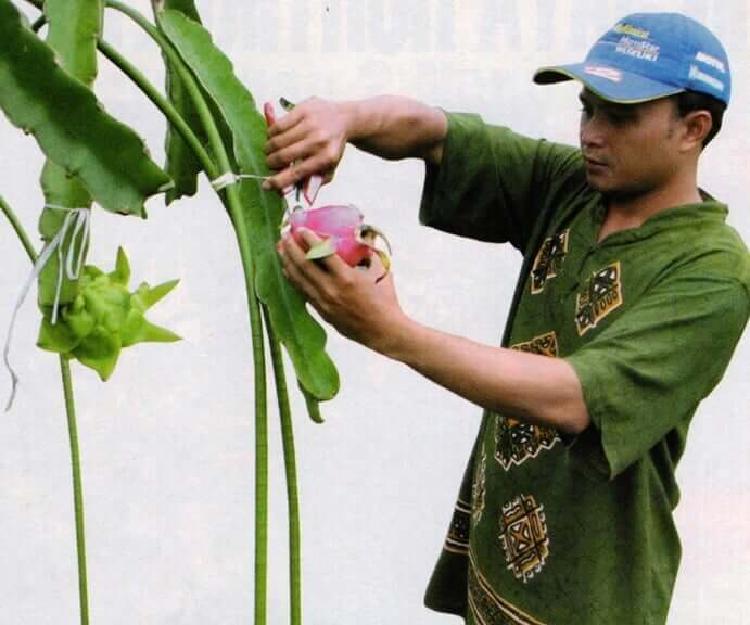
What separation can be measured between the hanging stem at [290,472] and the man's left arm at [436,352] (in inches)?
2.1

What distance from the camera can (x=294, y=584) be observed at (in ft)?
4.01

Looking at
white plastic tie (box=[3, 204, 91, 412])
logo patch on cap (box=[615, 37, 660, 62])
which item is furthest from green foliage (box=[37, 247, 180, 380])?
logo patch on cap (box=[615, 37, 660, 62])

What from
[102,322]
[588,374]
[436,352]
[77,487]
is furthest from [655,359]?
[77,487]

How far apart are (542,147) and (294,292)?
457 mm

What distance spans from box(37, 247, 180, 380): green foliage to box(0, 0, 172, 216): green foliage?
8 centimetres

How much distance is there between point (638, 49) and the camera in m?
1.38

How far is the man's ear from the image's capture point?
1.37 m

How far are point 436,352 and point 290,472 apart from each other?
0.16 meters

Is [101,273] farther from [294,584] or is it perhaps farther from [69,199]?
[294,584]

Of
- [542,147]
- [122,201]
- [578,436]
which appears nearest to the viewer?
[122,201]

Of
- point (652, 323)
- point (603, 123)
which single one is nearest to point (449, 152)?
point (603, 123)

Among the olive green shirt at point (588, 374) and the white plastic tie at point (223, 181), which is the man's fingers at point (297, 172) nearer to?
the white plastic tie at point (223, 181)

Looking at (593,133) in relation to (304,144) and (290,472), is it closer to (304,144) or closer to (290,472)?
(304,144)

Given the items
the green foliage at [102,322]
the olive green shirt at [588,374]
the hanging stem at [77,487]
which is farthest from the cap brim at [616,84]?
the hanging stem at [77,487]
